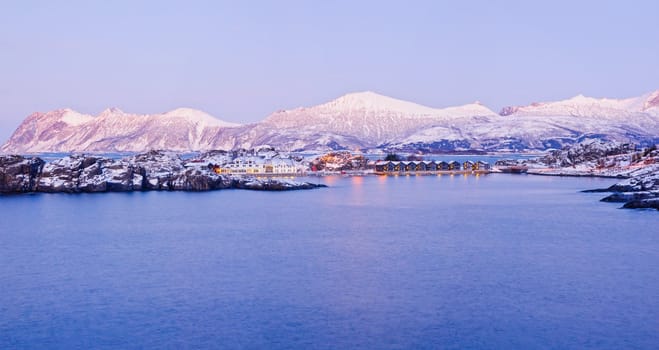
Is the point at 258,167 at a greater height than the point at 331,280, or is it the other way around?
the point at 258,167

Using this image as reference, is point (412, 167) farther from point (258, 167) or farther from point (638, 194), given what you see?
point (638, 194)

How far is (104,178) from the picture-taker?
48.2 metres

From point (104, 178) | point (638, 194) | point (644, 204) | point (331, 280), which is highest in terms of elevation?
point (104, 178)

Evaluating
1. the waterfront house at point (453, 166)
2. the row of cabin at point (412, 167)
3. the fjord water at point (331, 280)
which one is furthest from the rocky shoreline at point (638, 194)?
the waterfront house at point (453, 166)

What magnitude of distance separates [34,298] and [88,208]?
2207 centimetres

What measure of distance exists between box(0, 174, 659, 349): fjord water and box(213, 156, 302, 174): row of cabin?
41.7m

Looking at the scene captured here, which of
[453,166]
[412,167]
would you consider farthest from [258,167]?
[453,166]

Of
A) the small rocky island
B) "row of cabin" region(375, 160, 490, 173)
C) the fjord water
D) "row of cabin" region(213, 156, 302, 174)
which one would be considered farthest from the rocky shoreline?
"row of cabin" region(375, 160, 490, 173)

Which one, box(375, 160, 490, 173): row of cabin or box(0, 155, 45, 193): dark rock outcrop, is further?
box(375, 160, 490, 173): row of cabin

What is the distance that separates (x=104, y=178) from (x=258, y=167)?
2815 centimetres

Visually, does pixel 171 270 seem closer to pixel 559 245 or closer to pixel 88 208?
pixel 559 245

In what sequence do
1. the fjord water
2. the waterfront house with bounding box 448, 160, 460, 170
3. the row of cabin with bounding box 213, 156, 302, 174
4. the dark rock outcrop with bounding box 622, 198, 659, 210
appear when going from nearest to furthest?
the fjord water < the dark rock outcrop with bounding box 622, 198, 659, 210 < the row of cabin with bounding box 213, 156, 302, 174 < the waterfront house with bounding box 448, 160, 460, 170

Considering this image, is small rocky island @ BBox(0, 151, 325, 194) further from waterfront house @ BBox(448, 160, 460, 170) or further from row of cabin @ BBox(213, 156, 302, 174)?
waterfront house @ BBox(448, 160, 460, 170)

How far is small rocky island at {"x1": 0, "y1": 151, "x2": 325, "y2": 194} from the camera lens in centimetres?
4728
